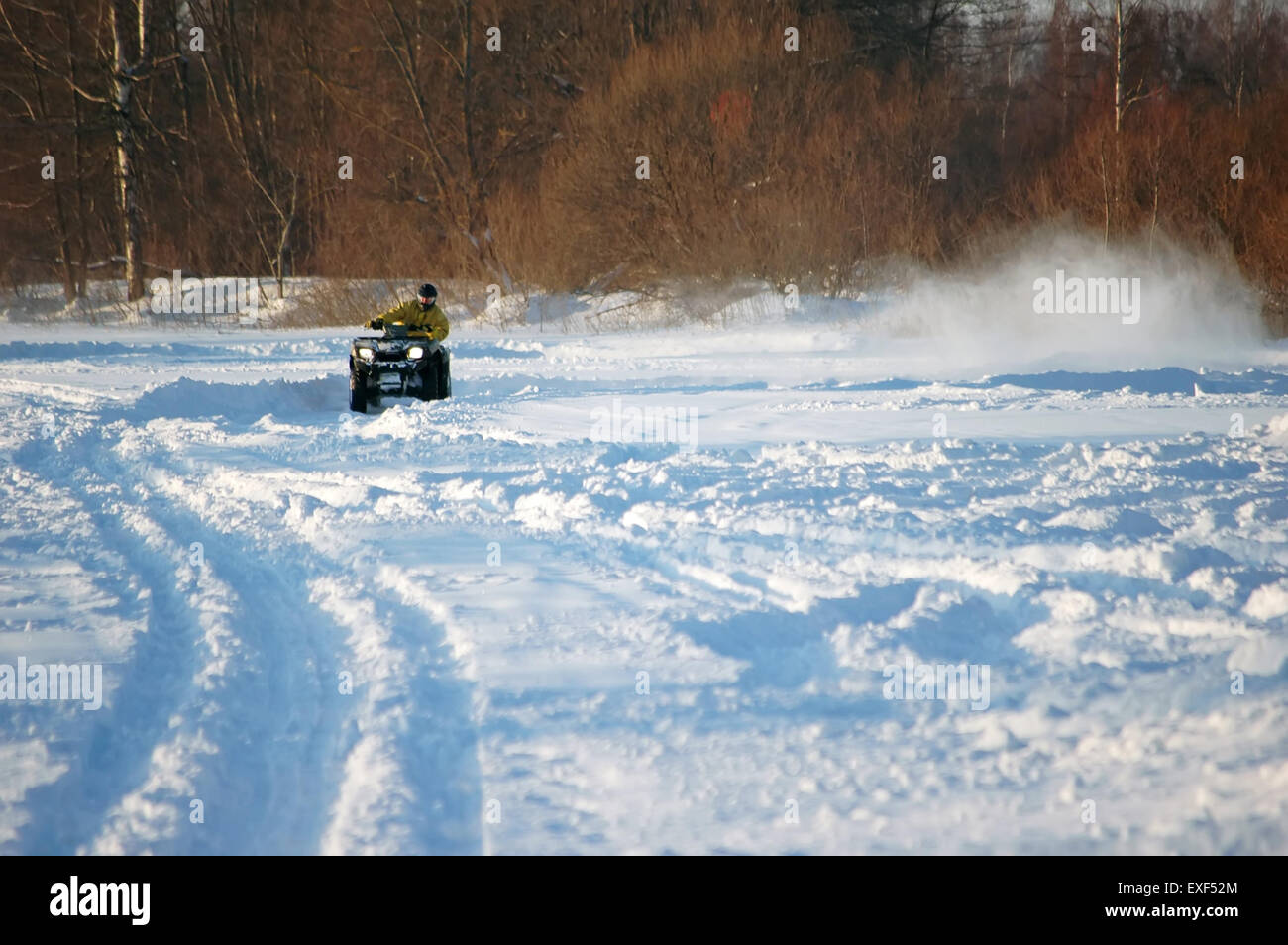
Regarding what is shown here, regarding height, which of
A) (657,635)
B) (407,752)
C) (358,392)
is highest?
(358,392)

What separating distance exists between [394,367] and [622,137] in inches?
622

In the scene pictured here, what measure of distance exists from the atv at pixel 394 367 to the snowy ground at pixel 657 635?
149 centimetres

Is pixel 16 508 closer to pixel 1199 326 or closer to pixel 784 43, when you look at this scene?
pixel 1199 326

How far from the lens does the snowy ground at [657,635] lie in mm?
3338

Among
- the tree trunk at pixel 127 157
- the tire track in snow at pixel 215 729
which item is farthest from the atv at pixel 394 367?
the tree trunk at pixel 127 157

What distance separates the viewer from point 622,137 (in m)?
25.3

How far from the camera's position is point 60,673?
15.0ft

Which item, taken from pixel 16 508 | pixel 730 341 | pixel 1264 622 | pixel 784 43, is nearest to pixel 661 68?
pixel 784 43

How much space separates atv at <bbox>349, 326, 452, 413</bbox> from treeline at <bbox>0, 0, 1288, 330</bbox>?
12921mm


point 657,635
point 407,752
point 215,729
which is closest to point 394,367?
point 657,635

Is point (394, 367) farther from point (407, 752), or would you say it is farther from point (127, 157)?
point (127, 157)

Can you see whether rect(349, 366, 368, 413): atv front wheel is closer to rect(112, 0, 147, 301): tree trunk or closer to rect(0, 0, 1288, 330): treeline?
rect(0, 0, 1288, 330): treeline

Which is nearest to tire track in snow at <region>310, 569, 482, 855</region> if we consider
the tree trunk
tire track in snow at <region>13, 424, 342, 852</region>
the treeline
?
tire track in snow at <region>13, 424, 342, 852</region>
